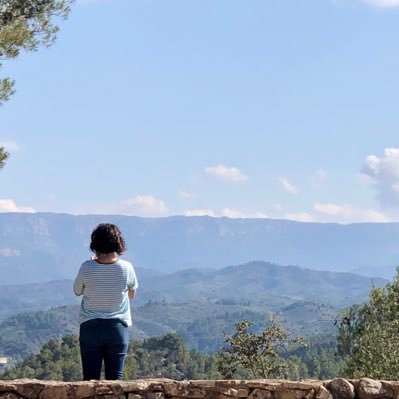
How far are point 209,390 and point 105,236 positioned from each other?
190 cm

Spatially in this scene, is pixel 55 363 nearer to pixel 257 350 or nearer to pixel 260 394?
pixel 257 350

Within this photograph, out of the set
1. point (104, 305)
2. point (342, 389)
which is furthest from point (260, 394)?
point (104, 305)

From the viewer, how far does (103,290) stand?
799cm

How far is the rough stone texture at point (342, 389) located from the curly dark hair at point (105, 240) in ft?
8.24

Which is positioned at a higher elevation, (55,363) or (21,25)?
(21,25)

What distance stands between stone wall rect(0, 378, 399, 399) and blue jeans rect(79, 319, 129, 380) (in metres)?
0.77

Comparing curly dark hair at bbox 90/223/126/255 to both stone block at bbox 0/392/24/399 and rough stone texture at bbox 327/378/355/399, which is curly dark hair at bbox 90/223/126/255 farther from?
rough stone texture at bbox 327/378/355/399

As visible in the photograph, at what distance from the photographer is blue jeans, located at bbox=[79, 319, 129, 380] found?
788cm

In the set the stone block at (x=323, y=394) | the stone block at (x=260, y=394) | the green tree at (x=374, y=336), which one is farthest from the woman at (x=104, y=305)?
the green tree at (x=374, y=336)

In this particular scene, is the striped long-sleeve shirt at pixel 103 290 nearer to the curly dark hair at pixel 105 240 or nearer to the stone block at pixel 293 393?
the curly dark hair at pixel 105 240

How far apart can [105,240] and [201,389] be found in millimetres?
1839

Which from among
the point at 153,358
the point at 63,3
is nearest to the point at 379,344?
the point at 63,3

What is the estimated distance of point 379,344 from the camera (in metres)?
32.5

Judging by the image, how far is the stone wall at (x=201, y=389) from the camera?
7012 mm
